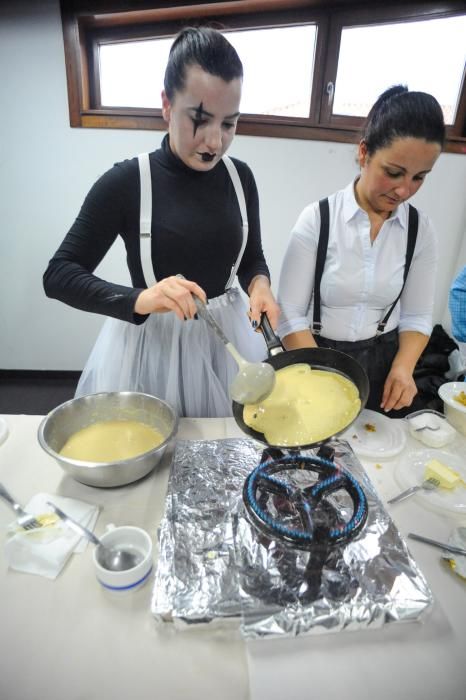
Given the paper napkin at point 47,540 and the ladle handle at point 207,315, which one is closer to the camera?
the paper napkin at point 47,540

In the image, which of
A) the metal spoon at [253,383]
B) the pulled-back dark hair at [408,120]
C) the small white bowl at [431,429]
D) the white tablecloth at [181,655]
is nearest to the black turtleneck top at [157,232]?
the metal spoon at [253,383]

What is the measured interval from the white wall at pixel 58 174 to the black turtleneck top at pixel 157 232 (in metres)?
1.46

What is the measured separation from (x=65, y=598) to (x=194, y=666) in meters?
0.27

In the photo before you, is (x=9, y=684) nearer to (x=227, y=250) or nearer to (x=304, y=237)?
(x=227, y=250)

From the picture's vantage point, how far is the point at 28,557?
790mm

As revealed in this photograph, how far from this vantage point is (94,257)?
1.19 meters

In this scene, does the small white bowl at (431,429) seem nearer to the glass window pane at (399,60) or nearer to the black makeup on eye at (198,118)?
→ the black makeup on eye at (198,118)

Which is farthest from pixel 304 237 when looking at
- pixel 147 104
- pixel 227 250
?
pixel 147 104

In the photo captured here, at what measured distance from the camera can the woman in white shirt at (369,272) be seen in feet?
4.12

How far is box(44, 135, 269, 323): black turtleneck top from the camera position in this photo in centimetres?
109

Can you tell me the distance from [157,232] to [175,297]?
1.15 feet

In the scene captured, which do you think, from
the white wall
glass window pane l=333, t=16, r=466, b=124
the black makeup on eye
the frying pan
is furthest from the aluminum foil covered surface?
glass window pane l=333, t=16, r=466, b=124

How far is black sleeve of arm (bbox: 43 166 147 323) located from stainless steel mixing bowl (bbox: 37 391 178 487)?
25cm

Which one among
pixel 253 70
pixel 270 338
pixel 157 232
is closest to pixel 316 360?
pixel 270 338
